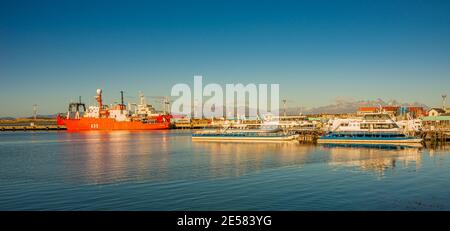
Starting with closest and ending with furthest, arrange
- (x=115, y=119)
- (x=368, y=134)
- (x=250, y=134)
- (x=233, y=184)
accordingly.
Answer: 1. (x=233, y=184)
2. (x=368, y=134)
3. (x=250, y=134)
4. (x=115, y=119)

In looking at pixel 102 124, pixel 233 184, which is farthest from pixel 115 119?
pixel 233 184

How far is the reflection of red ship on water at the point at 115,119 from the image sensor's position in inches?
5364

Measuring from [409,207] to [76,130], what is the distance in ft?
437

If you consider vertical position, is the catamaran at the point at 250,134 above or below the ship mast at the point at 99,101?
below

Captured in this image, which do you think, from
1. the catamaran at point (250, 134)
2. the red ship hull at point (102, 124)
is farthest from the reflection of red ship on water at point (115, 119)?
the catamaran at point (250, 134)

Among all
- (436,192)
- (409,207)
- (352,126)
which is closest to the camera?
(409,207)

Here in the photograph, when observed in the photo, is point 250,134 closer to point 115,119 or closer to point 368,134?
point 368,134

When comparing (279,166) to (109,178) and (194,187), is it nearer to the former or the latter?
(194,187)

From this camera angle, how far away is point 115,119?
447 feet

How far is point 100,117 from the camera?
459ft

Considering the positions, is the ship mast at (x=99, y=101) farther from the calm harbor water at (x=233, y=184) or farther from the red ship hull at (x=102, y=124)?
the calm harbor water at (x=233, y=184)

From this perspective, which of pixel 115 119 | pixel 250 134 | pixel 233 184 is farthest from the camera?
pixel 115 119
